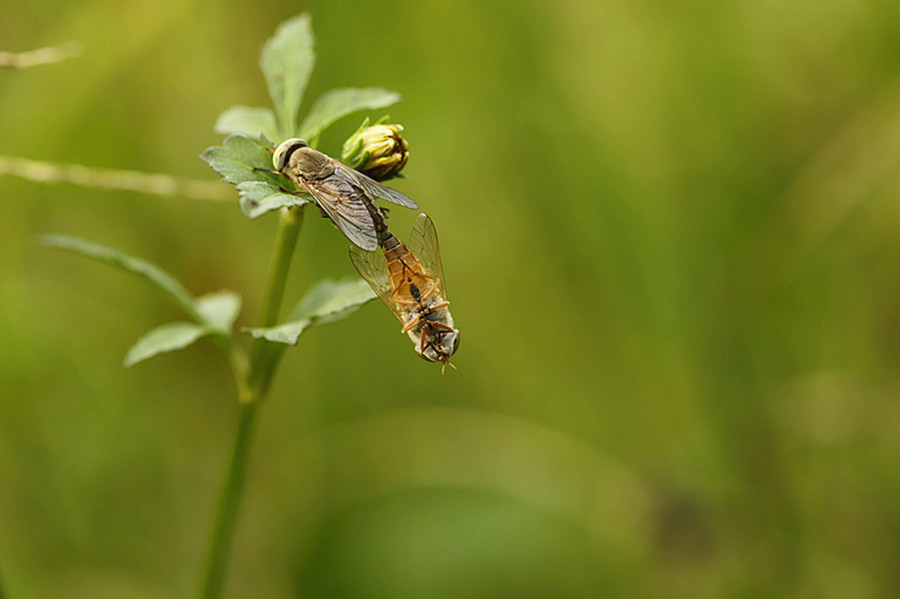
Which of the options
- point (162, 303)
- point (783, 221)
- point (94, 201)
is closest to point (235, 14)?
point (94, 201)

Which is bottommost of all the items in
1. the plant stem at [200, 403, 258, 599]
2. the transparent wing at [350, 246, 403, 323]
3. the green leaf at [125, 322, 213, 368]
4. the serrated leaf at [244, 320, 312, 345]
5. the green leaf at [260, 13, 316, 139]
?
the plant stem at [200, 403, 258, 599]

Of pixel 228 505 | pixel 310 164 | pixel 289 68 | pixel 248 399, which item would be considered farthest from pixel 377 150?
pixel 228 505

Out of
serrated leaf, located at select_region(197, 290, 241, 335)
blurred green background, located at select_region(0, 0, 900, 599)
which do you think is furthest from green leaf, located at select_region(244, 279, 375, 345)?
blurred green background, located at select_region(0, 0, 900, 599)

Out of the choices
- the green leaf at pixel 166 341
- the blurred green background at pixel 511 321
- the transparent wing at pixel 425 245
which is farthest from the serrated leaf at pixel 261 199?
the blurred green background at pixel 511 321

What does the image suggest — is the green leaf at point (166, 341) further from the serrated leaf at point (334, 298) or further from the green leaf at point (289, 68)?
the green leaf at point (289, 68)

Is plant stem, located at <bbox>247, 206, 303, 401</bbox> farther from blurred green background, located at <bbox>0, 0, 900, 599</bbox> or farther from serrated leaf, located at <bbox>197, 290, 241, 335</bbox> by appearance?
blurred green background, located at <bbox>0, 0, 900, 599</bbox>

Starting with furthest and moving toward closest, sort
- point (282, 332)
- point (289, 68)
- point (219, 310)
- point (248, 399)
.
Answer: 1. point (219, 310)
2. point (289, 68)
3. point (248, 399)
4. point (282, 332)

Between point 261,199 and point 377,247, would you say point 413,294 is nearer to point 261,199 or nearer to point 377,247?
point 377,247
